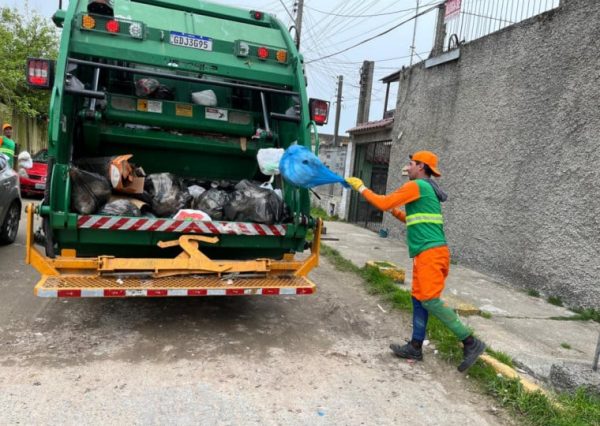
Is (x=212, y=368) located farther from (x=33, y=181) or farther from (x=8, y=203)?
(x=33, y=181)

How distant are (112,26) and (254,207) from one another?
2040mm

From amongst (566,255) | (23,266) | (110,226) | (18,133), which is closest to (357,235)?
(566,255)

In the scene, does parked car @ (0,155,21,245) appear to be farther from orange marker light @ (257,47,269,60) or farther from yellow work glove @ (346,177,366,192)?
yellow work glove @ (346,177,366,192)

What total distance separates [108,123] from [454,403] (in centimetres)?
389

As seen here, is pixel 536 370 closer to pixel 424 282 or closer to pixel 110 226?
pixel 424 282

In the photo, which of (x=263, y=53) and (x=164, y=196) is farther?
(x=263, y=53)

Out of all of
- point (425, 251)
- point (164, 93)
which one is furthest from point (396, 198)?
point (164, 93)

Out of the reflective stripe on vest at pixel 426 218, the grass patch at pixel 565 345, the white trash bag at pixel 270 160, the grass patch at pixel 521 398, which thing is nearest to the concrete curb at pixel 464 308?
the grass patch at pixel 521 398

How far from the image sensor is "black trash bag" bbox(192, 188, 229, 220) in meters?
4.42

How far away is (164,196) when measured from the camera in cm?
446

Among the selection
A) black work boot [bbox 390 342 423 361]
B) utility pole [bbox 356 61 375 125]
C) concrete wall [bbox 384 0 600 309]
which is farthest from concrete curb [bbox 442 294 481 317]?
utility pole [bbox 356 61 375 125]

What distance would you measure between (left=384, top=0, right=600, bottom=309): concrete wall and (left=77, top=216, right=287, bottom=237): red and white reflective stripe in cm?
357

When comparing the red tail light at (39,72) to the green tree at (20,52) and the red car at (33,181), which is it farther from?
the green tree at (20,52)

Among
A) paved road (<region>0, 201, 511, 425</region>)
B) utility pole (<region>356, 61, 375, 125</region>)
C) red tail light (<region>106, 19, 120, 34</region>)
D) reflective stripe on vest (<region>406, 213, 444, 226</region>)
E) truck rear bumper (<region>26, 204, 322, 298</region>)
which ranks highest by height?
utility pole (<region>356, 61, 375, 125</region>)
